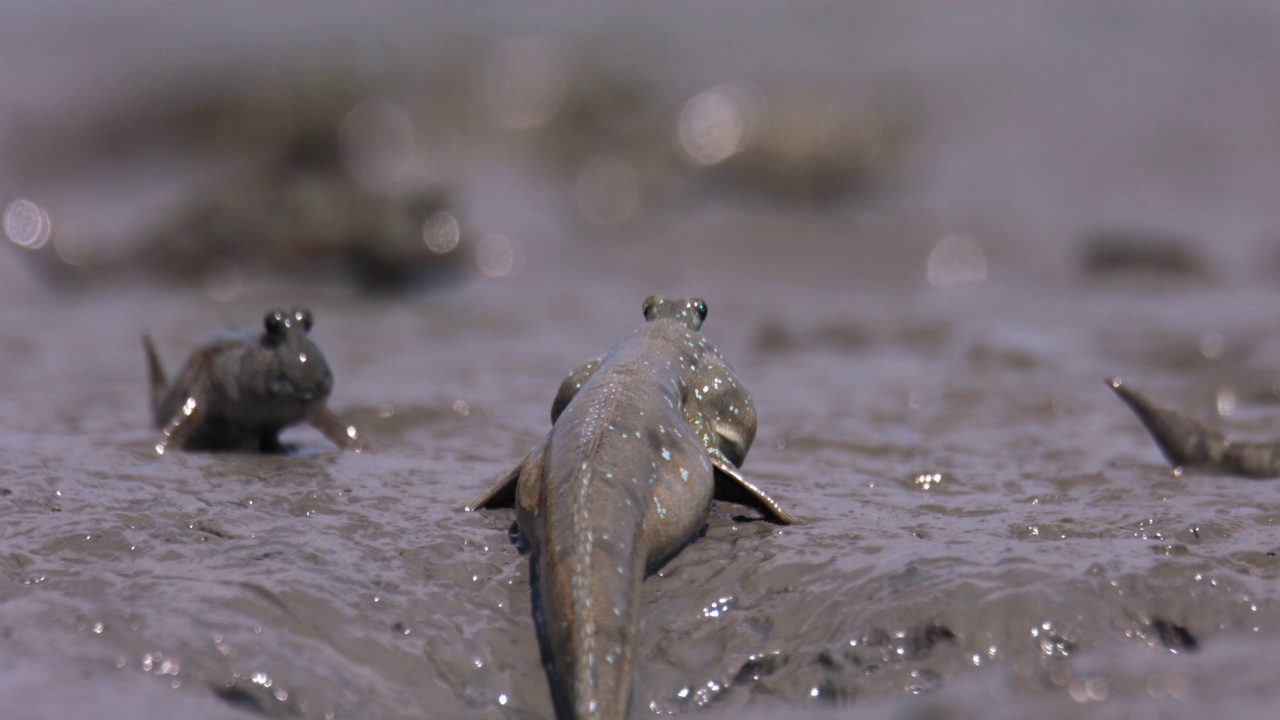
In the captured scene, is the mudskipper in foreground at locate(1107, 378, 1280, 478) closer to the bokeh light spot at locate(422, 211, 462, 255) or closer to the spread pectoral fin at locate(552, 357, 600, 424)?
the spread pectoral fin at locate(552, 357, 600, 424)

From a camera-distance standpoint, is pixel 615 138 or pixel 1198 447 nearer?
pixel 1198 447

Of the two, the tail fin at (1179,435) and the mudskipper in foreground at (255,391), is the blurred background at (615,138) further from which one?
the tail fin at (1179,435)

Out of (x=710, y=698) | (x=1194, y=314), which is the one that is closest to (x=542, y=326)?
(x=1194, y=314)

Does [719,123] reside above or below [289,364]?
above

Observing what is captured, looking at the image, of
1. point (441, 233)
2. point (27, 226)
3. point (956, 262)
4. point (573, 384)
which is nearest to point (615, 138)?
point (956, 262)

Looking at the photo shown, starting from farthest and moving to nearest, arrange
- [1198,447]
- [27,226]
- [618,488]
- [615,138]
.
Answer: [615,138], [27,226], [1198,447], [618,488]

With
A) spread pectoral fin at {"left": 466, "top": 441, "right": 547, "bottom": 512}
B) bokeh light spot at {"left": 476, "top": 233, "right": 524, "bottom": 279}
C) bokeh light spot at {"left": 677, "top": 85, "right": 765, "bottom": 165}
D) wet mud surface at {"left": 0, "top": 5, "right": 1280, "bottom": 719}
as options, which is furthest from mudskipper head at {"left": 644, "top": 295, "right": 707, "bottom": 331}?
bokeh light spot at {"left": 677, "top": 85, "right": 765, "bottom": 165}

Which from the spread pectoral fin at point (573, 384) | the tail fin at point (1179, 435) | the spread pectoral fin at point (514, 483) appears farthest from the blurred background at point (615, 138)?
the spread pectoral fin at point (514, 483)

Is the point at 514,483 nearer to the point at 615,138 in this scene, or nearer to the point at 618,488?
the point at 618,488

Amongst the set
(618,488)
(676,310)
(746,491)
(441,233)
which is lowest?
(746,491)
